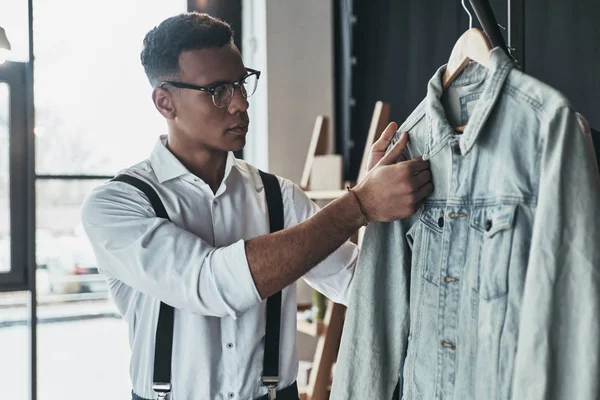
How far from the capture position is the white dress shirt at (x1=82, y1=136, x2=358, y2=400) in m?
1.42

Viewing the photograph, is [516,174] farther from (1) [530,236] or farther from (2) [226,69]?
(2) [226,69]

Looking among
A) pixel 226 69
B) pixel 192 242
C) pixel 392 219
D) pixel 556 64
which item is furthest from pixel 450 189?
pixel 556 64

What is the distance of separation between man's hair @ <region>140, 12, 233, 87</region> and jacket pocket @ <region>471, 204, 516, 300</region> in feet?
2.98

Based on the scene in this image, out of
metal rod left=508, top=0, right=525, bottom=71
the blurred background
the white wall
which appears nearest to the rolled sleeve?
metal rod left=508, top=0, right=525, bottom=71

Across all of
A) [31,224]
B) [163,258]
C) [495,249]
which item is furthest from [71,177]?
[495,249]

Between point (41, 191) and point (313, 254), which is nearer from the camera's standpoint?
point (313, 254)

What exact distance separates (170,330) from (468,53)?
98 centimetres

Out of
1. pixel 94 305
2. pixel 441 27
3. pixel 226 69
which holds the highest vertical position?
pixel 441 27

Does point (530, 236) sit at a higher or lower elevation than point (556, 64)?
lower

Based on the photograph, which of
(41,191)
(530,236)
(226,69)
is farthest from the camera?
(41,191)

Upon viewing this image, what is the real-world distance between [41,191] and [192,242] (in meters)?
1.76

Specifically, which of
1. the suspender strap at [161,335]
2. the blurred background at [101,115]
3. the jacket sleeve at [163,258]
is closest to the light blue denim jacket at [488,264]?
the jacket sleeve at [163,258]

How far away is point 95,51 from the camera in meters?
3.03

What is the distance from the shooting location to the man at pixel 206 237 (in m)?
1.36
